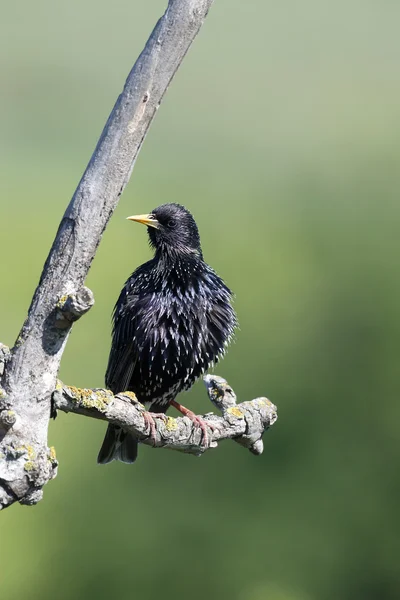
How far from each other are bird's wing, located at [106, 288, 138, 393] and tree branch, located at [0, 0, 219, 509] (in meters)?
1.72

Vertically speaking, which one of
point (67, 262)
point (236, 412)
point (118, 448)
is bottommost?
point (118, 448)

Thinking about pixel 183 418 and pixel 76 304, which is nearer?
pixel 76 304

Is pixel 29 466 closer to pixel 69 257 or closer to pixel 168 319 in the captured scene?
pixel 69 257

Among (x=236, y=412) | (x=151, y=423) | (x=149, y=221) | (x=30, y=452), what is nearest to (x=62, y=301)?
(x=30, y=452)

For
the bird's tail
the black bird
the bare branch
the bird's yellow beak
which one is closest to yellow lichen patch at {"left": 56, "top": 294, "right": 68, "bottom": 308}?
the bare branch

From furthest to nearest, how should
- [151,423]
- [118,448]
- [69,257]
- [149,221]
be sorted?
1. [118,448]
2. [149,221]
3. [151,423]
4. [69,257]

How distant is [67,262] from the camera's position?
132 inches

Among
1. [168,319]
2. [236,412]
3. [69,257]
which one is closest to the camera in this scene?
[69,257]

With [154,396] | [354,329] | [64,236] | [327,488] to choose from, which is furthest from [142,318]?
[354,329]

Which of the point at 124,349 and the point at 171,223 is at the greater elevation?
the point at 171,223

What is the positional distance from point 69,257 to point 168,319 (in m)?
1.78

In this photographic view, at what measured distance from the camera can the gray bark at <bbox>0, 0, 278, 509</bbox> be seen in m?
3.36

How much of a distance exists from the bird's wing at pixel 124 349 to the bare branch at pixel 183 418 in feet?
1.56

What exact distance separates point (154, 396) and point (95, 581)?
5263 mm
